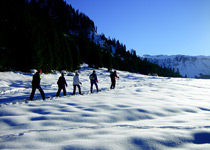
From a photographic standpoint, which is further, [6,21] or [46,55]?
[46,55]

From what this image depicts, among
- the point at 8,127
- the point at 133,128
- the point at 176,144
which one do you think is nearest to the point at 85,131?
the point at 133,128

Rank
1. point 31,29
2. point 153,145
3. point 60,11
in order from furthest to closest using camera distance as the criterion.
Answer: point 60,11 → point 31,29 → point 153,145

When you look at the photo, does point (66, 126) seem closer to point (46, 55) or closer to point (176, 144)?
point (176, 144)

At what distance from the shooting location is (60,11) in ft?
371

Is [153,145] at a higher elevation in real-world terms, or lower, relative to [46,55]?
lower

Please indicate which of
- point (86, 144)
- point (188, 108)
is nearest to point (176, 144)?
point (86, 144)

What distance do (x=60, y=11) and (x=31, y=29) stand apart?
4136 inches

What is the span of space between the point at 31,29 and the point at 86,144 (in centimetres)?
2755

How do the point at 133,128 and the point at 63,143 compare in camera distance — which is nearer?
the point at 63,143

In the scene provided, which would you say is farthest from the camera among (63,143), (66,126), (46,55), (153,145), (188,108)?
(46,55)

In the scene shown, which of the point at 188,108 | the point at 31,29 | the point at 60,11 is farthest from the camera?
the point at 60,11

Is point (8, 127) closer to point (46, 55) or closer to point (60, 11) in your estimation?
point (46, 55)


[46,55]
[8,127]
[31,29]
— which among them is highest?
[31,29]

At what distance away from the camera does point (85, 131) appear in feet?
10.0
